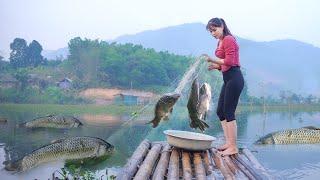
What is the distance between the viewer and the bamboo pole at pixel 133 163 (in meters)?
4.11

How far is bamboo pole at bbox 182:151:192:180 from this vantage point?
13.9 feet

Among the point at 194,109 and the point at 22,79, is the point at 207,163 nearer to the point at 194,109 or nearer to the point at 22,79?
the point at 194,109

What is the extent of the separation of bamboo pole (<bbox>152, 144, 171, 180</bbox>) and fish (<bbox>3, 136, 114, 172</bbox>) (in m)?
5.33

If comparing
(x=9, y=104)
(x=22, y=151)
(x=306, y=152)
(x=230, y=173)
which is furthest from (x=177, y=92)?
(x=9, y=104)

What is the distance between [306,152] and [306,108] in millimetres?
35940

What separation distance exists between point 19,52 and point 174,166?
159 feet

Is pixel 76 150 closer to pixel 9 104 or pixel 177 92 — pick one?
pixel 177 92

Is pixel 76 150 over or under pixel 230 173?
under

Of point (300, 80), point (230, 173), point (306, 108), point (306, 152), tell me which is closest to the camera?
point (230, 173)

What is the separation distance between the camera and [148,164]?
4672mm

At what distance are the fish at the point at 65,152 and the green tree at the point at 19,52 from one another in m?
39.5

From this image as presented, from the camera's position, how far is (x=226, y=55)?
16.9 ft

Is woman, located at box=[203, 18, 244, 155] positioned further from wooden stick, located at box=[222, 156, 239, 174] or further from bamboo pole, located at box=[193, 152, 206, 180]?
bamboo pole, located at box=[193, 152, 206, 180]

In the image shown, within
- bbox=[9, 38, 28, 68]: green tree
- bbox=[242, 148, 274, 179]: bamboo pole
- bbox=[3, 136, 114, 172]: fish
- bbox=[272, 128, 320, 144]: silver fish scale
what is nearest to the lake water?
bbox=[3, 136, 114, 172]: fish
